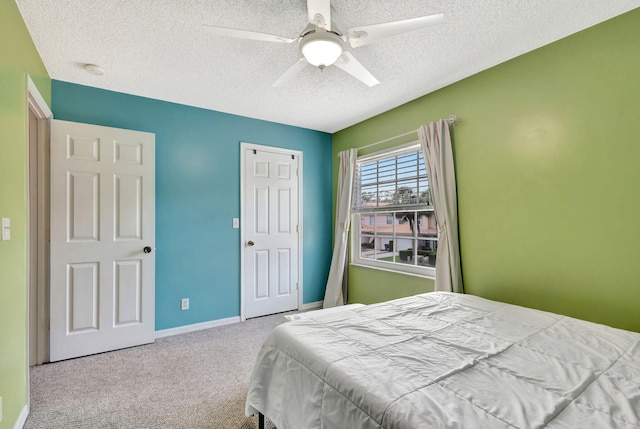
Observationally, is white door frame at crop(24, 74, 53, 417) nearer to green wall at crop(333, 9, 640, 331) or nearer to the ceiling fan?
the ceiling fan

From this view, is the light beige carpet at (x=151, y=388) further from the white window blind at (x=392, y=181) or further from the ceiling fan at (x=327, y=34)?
the ceiling fan at (x=327, y=34)

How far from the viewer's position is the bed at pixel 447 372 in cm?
89

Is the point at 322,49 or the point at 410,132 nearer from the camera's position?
the point at 322,49

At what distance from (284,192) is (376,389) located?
10.1 feet

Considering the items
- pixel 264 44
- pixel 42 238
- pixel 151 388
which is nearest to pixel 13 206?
pixel 42 238

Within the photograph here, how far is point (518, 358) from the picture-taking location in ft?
4.06

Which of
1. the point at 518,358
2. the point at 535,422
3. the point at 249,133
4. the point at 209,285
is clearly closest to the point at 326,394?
the point at 535,422

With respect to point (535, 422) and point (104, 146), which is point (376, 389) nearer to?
point (535, 422)

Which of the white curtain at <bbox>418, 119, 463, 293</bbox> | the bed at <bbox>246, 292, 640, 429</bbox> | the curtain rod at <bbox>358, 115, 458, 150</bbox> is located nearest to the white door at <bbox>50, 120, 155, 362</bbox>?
the bed at <bbox>246, 292, 640, 429</bbox>

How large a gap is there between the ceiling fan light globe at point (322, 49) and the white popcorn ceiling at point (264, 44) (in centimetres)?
28

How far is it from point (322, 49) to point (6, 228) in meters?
1.98

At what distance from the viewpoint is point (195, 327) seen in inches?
128

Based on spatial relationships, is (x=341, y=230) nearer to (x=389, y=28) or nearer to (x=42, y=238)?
(x=389, y=28)

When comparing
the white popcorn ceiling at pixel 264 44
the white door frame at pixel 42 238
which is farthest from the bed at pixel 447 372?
the white door frame at pixel 42 238
